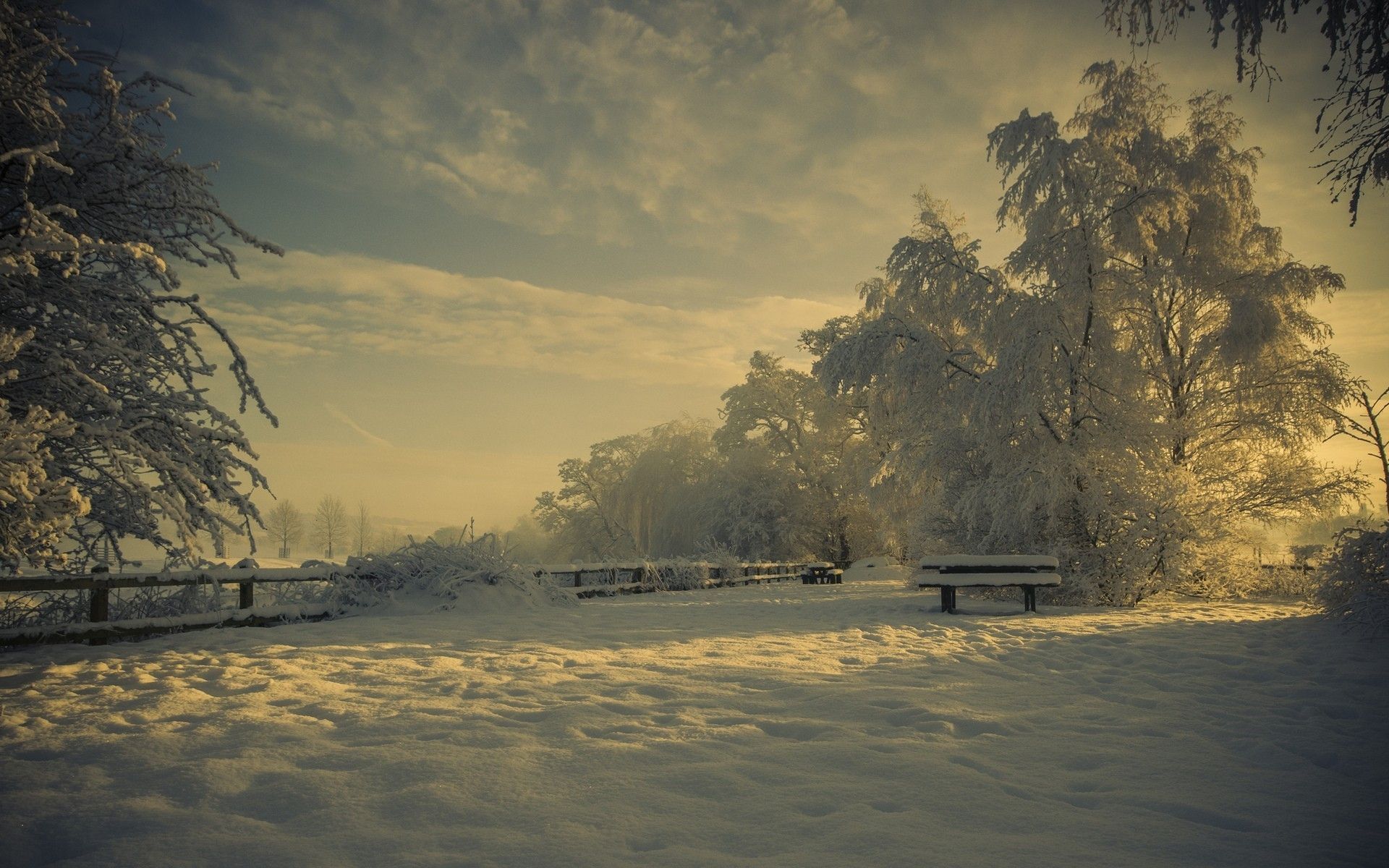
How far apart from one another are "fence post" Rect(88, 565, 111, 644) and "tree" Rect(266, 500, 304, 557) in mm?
52780

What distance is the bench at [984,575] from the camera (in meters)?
10.4

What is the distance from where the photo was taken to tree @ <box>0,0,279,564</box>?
4.60m

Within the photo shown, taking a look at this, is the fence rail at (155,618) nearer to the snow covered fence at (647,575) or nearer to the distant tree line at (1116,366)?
the snow covered fence at (647,575)

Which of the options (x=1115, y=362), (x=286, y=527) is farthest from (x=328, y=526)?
(x=1115, y=362)

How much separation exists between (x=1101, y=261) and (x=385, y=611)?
44.3 ft

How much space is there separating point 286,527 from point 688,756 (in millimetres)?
65245

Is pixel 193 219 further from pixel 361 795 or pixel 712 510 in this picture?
pixel 712 510

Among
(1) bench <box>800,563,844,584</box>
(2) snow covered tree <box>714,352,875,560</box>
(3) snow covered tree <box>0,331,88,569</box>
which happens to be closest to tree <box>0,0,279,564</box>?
(3) snow covered tree <box>0,331,88,569</box>

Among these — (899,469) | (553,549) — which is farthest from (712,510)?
(899,469)

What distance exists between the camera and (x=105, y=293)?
17.3 feet

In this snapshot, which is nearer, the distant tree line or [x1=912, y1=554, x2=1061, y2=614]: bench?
[x1=912, y1=554, x2=1061, y2=614]: bench

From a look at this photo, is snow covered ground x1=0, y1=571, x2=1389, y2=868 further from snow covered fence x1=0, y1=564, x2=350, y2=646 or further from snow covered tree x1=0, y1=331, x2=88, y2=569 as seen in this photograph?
snow covered tree x1=0, y1=331, x2=88, y2=569

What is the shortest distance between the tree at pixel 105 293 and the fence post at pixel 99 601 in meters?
0.31

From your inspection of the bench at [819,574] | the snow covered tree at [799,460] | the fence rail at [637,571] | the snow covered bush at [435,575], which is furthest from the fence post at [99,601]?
the snow covered tree at [799,460]
